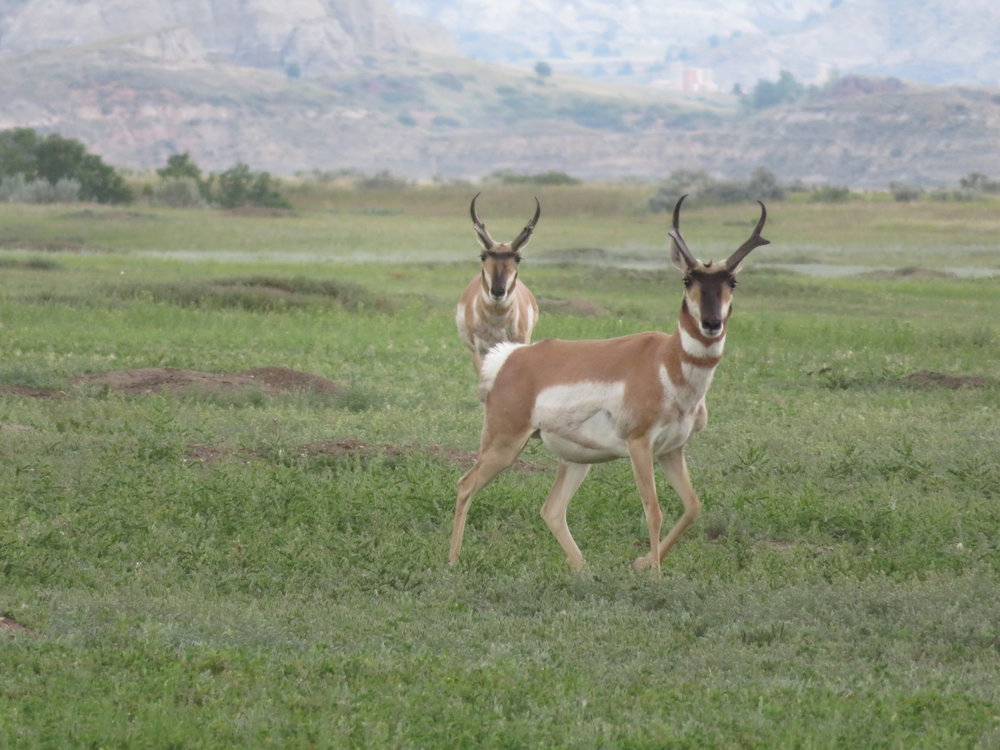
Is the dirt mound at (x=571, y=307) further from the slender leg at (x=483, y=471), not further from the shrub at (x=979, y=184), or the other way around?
the shrub at (x=979, y=184)

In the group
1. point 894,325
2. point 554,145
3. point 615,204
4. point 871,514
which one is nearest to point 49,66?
point 554,145

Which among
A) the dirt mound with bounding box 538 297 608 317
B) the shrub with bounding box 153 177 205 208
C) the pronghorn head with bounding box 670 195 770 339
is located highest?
the pronghorn head with bounding box 670 195 770 339

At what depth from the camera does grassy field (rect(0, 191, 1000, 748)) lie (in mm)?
7141

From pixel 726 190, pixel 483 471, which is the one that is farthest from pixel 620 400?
pixel 726 190

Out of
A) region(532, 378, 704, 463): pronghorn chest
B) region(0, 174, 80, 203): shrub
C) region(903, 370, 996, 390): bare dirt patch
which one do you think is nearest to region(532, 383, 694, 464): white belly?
region(532, 378, 704, 463): pronghorn chest

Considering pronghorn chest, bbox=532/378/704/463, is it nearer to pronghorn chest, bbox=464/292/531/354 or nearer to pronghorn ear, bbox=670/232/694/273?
pronghorn ear, bbox=670/232/694/273

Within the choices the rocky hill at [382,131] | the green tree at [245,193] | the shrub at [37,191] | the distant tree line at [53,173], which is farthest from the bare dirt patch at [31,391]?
the rocky hill at [382,131]

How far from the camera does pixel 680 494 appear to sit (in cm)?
987

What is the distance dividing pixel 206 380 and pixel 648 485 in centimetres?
744

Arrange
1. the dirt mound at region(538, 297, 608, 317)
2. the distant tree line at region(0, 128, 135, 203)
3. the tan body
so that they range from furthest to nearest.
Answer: the distant tree line at region(0, 128, 135, 203) < the dirt mound at region(538, 297, 608, 317) < the tan body

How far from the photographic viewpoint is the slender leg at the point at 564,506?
10047 millimetres

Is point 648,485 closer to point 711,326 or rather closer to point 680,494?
point 680,494

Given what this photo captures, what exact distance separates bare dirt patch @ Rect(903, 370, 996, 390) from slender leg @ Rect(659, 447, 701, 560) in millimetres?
8294

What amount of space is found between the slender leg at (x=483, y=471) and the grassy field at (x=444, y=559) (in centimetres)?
16
